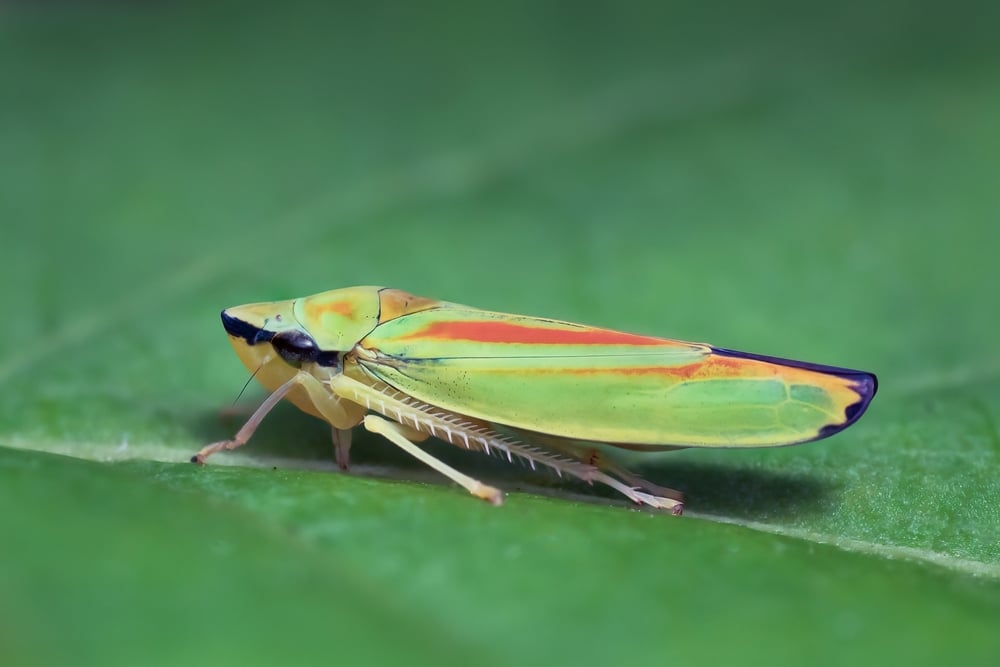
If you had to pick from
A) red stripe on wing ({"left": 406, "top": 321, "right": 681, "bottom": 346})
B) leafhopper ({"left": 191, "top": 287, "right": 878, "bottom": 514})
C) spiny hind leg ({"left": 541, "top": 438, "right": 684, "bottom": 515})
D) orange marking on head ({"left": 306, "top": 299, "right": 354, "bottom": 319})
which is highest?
orange marking on head ({"left": 306, "top": 299, "right": 354, "bottom": 319})

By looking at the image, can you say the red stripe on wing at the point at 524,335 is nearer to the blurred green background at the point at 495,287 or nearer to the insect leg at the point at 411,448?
the insect leg at the point at 411,448

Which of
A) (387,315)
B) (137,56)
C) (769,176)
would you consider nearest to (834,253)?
(769,176)

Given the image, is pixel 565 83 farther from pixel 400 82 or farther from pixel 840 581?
pixel 840 581

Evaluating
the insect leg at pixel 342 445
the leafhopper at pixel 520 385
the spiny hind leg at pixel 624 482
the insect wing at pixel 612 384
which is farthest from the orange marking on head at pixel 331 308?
the spiny hind leg at pixel 624 482

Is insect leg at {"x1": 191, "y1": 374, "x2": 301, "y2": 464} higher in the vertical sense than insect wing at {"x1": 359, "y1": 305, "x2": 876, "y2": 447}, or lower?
lower

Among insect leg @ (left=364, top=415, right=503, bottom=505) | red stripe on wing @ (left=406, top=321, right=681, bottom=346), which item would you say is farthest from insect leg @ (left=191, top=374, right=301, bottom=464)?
red stripe on wing @ (left=406, top=321, right=681, bottom=346)

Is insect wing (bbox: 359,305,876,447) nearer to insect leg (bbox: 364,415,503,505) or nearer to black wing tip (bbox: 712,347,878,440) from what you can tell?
black wing tip (bbox: 712,347,878,440)
